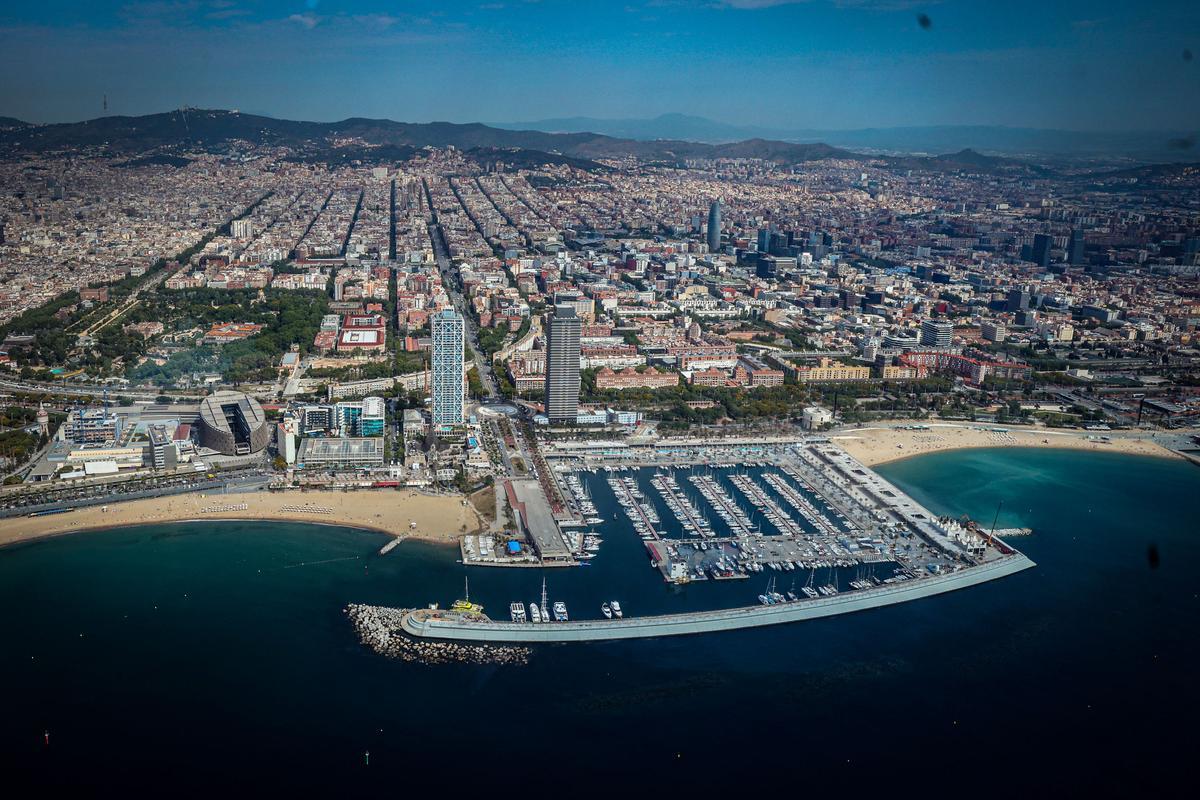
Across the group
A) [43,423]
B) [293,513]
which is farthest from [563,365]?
[43,423]

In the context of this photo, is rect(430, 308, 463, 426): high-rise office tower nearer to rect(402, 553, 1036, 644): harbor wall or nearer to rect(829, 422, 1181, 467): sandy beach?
rect(402, 553, 1036, 644): harbor wall

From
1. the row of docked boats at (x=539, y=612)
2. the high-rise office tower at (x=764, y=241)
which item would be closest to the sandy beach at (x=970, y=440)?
the row of docked boats at (x=539, y=612)

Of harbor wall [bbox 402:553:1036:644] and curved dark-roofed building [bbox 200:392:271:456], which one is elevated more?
curved dark-roofed building [bbox 200:392:271:456]

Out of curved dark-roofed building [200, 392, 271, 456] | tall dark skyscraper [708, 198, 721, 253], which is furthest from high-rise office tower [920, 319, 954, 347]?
curved dark-roofed building [200, 392, 271, 456]

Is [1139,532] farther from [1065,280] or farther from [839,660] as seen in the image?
[1065,280]

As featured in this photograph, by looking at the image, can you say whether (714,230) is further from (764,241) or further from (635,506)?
(635,506)

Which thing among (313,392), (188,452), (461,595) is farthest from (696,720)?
(313,392)
